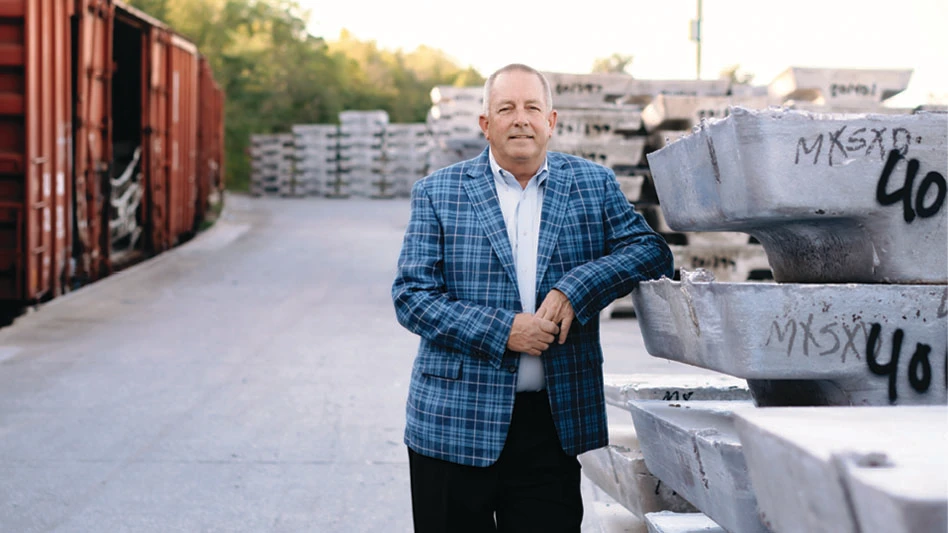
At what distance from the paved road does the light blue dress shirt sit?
1820 mm

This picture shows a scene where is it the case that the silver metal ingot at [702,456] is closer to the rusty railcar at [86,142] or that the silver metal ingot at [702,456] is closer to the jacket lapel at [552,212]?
the jacket lapel at [552,212]

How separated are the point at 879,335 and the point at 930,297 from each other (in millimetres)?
146

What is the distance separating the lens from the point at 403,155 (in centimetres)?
3100

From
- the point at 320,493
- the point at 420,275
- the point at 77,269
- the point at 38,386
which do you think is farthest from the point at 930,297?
the point at 77,269

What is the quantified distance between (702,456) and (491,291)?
69 centimetres

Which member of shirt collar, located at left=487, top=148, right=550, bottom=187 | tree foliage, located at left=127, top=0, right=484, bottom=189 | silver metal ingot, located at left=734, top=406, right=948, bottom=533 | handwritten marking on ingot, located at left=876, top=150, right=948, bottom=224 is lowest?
silver metal ingot, located at left=734, top=406, right=948, bottom=533

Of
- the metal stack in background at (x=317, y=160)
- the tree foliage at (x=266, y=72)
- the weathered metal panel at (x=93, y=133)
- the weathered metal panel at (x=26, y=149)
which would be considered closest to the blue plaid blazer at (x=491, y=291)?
the weathered metal panel at (x=26, y=149)

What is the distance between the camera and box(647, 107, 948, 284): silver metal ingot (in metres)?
2.29

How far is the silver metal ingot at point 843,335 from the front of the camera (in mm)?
2281

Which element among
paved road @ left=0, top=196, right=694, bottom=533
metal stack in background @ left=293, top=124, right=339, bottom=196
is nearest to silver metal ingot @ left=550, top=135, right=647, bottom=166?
paved road @ left=0, top=196, right=694, bottom=533

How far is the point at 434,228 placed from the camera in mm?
2760

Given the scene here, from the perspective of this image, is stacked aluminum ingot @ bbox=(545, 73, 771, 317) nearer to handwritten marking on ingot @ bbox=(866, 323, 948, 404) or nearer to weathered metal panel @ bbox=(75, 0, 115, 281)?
weathered metal panel @ bbox=(75, 0, 115, 281)

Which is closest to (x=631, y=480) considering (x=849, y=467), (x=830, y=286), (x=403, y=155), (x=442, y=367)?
(x=442, y=367)

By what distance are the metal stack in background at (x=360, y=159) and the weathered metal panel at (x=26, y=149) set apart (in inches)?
851
